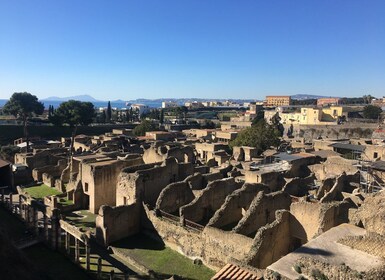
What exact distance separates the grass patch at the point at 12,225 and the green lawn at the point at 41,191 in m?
4.93

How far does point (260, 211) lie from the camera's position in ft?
68.2

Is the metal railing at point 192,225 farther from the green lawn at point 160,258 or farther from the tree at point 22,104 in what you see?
the tree at point 22,104

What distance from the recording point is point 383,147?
147 ft

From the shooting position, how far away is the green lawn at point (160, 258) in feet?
58.6

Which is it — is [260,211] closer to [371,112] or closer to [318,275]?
[318,275]

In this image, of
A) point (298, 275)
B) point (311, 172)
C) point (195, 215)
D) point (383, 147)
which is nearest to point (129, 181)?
point (195, 215)

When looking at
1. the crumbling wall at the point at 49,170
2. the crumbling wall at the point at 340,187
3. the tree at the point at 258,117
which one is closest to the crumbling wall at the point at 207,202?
the crumbling wall at the point at 340,187

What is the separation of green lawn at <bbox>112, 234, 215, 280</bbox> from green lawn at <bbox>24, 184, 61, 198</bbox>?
47.7 ft

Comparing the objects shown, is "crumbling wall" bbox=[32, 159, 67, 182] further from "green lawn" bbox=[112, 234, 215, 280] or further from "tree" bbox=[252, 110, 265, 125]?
"tree" bbox=[252, 110, 265, 125]

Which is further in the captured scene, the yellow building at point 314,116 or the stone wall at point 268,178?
the yellow building at point 314,116

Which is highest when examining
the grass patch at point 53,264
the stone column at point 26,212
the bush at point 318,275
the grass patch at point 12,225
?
the bush at point 318,275

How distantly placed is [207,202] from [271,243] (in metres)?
7.31

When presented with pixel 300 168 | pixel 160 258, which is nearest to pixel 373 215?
pixel 160 258

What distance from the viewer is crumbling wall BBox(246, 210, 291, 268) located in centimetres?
1591
